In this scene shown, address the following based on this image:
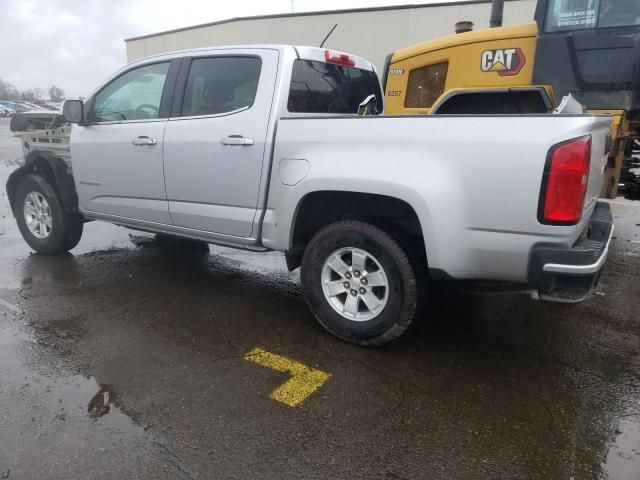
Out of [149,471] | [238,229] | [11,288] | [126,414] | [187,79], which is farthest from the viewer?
[11,288]

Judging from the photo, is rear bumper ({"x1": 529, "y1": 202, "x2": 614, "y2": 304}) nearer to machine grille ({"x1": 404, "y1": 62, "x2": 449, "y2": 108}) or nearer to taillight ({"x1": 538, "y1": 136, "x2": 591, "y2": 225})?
taillight ({"x1": 538, "y1": 136, "x2": 591, "y2": 225})

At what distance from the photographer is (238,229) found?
3742mm

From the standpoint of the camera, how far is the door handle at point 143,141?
4121 millimetres

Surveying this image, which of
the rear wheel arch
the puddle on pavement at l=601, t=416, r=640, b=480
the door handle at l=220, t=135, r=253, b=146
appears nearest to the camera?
the puddle on pavement at l=601, t=416, r=640, b=480

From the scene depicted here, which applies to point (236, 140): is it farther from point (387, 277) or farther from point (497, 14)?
point (497, 14)

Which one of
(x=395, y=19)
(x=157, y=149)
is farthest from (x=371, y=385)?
(x=395, y=19)

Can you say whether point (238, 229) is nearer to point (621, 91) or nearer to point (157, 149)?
point (157, 149)

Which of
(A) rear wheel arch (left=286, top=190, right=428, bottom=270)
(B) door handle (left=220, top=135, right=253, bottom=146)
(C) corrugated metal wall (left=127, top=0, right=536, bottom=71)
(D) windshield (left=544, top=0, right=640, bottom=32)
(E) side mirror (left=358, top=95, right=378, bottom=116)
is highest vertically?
(C) corrugated metal wall (left=127, top=0, right=536, bottom=71)

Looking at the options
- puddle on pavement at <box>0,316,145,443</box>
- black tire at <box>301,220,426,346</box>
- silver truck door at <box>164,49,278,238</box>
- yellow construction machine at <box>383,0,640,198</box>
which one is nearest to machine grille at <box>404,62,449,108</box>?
yellow construction machine at <box>383,0,640,198</box>

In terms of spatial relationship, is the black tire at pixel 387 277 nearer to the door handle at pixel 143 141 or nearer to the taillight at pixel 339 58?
the taillight at pixel 339 58

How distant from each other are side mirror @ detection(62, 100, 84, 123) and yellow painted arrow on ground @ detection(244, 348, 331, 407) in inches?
115

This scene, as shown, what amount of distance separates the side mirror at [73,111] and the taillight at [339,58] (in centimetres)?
239

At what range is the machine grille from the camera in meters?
5.95

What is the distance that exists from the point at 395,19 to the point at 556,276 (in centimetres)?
2200
